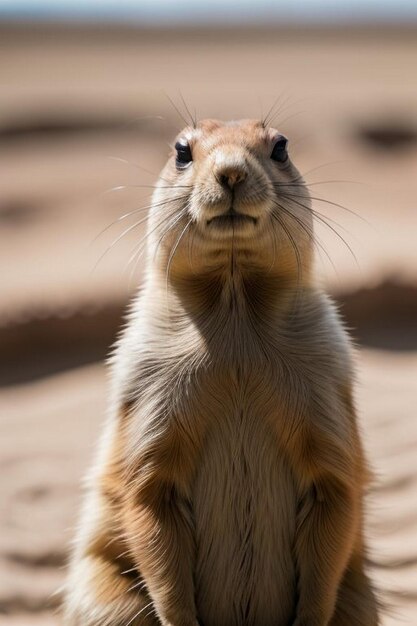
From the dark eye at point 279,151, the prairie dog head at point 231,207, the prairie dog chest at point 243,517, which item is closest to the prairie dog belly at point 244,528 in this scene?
the prairie dog chest at point 243,517

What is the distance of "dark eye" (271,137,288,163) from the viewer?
447 centimetres

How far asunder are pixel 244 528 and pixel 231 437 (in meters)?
0.37

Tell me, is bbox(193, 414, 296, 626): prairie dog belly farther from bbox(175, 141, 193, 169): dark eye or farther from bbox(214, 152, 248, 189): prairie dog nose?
bbox(175, 141, 193, 169): dark eye

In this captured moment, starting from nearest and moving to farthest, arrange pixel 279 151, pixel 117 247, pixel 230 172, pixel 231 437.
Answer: pixel 230 172 → pixel 231 437 → pixel 279 151 → pixel 117 247

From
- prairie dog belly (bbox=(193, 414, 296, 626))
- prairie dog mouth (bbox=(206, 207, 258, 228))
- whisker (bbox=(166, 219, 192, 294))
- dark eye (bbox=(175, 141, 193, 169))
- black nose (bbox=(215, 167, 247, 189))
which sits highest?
dark eye (bbox=(175, 141, 193, 169))

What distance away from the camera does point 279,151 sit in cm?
448

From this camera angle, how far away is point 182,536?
4117mm

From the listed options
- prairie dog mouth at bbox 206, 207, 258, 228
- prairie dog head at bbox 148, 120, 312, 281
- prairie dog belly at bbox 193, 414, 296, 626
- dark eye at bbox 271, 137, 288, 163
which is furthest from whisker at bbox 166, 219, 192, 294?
prairie dog belly at bbox 193, 414, 296, 626

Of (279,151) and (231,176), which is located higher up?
(279,151)

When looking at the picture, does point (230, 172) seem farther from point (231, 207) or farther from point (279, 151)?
point (279, 151)

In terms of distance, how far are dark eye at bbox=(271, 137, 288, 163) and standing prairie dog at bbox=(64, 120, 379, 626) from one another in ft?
0.18

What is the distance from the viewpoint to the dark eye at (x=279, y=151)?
14.7 feet

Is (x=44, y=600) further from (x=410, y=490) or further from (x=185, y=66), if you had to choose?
(x=185, y=66)

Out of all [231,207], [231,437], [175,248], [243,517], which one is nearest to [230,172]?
[231,207]
